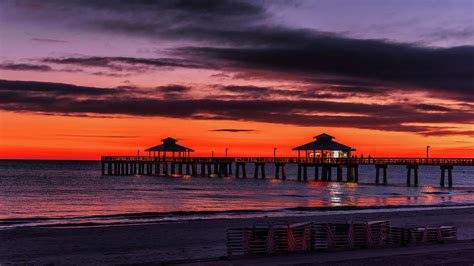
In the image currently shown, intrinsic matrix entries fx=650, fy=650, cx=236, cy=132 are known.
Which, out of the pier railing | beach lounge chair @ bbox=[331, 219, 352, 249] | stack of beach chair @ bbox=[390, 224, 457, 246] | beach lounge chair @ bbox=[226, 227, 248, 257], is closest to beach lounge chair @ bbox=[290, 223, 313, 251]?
beach lounge chair @ bbox=[331, 219, 352, 249]

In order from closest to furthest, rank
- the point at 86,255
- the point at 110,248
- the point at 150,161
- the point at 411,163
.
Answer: the point at 86,255 < the point at 110,248 < the point at 411,163 < the point at 150,161

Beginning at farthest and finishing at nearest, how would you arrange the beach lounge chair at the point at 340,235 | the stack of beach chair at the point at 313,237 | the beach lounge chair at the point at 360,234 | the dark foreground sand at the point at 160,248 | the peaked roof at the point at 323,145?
the peaked roof at the point at 323,145
the beach lounge chair at the point at 360,234
the beach lounge chair at the point at 340,235
the stack of beach chair at the point at 313,237
the dark foreground sand at the point at 160,248

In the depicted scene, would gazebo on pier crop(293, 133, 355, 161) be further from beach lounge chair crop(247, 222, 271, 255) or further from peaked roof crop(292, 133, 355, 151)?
beach lounge chair crop(247, 222, 271, 255)

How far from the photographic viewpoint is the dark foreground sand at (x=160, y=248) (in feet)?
56.3

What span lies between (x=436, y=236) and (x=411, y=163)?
63.6 m

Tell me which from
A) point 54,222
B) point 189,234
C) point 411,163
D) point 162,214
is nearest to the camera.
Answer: point 189,234

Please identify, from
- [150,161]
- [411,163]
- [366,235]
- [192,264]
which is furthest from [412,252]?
[150,161]

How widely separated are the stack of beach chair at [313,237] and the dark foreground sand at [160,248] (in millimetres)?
614

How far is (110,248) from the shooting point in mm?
21922

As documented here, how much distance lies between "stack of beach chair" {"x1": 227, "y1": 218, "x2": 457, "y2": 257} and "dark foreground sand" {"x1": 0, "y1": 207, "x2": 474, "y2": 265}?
61cm

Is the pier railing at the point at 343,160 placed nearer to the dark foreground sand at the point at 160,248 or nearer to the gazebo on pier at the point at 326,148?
the gazebo on pier at the point at 326,148

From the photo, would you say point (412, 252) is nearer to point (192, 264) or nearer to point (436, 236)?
point (436, 236)

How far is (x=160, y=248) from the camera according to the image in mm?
22094

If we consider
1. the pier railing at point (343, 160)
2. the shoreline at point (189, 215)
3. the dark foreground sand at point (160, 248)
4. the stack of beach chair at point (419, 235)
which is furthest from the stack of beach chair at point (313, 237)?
the pier railing at point (343, 160)
